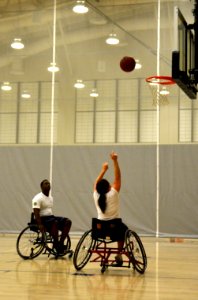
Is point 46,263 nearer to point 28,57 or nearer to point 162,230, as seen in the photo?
point 162,230

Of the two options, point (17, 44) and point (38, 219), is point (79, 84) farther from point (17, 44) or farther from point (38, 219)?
point (38, 219)

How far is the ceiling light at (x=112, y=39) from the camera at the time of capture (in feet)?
42.9

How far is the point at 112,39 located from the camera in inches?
516

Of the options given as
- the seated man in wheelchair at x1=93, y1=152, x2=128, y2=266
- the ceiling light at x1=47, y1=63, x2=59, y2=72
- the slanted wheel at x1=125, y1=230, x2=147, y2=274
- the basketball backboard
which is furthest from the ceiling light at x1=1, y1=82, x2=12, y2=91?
the slanted wheel at x1=125, y1=230, x2=147, y2=274

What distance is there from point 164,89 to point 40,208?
557cm

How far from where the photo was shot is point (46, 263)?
7.66 m

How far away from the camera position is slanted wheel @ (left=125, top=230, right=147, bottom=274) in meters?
6.48

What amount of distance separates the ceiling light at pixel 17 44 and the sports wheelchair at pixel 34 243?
6109 mm

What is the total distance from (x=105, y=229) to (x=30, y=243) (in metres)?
2.26

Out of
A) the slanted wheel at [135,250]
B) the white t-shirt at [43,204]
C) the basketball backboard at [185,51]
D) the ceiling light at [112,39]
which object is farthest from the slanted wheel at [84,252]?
the ceiling light at [112,39]

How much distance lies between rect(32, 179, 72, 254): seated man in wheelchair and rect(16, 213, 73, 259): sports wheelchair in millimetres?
81

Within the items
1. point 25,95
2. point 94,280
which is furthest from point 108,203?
point 25,95

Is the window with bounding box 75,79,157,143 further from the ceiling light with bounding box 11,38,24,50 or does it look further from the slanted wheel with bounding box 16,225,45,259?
the slanted wheel with bounding box 16,225,45,259

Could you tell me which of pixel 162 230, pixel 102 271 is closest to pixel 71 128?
pixel 162 230
